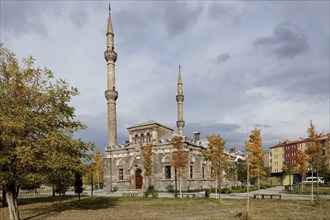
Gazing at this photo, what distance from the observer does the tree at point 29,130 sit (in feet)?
45.0

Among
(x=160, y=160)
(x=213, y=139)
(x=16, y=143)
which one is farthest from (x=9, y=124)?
(x=160, y=160)

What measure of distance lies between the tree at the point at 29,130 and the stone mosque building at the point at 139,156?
24.7 meters

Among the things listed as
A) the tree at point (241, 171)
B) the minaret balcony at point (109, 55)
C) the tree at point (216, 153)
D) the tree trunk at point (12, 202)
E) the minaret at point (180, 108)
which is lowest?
the tree at point (241, 171)

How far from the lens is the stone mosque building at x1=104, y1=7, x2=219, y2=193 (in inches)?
1569

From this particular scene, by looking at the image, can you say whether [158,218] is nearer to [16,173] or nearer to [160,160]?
[16,173]

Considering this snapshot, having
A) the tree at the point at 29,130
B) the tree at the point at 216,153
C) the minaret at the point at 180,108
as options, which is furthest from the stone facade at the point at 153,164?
the tree at the point at 29,130

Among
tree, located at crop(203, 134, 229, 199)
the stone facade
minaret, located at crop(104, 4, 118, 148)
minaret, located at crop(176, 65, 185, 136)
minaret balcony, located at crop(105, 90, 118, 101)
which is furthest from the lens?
minaret, located at crop(176, 65, 185, 136)

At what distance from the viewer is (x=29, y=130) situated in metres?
14.6

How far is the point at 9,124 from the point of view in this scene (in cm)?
1278

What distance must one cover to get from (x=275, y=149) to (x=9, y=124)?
306ft

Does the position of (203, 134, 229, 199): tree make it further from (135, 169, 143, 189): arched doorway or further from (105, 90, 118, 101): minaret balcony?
(105, 90, 118, 101): minaret balcony

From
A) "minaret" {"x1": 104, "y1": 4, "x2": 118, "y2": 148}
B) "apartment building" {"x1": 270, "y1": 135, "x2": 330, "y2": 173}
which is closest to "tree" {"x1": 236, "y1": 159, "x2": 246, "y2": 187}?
"minaret" {"x1": 104, "y1": 4, "x2": 118, "y2": 148}

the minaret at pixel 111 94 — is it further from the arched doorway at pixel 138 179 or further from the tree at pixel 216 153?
the tree at pixel 216 153

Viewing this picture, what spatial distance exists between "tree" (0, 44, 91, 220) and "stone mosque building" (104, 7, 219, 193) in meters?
24.7
